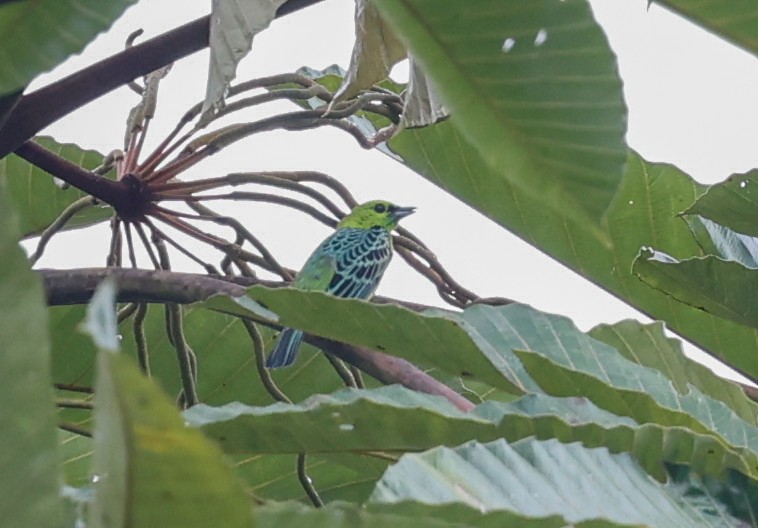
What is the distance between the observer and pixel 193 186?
4.65 feet

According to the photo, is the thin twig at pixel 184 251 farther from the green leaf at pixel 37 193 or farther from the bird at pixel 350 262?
the bird at pixel 350 262

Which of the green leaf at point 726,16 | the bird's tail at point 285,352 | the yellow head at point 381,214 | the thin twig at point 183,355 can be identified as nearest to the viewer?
the green leaf at point 726,16

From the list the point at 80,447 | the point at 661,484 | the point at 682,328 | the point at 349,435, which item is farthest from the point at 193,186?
the point at 682,328

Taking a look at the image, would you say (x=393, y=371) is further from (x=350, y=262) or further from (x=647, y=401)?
(x=350, y=262)

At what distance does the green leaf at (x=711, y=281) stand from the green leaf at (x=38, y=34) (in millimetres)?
919

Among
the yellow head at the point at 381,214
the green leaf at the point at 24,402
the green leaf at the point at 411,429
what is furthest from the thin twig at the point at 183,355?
the yellow head at the point at 381,214

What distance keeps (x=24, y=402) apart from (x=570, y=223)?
1711 mm

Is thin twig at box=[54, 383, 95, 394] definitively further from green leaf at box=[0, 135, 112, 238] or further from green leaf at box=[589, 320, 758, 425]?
green leaf at box=[589, 320, 758, 425]

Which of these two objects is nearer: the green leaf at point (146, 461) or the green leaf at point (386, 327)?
the green leaf at point (146, 461)

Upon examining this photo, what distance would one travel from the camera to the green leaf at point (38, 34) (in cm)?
67

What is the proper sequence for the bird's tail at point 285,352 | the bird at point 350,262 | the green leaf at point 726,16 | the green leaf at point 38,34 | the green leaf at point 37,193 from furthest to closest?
the bird at point 350,262 → the bird's tail at point 285,352 → the green leaf at point 37,193 → the green leaf at point 726,16 → the green leaf at point 38,34

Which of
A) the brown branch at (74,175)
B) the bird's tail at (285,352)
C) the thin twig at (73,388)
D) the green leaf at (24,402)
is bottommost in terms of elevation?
the green leaf at (24,402)

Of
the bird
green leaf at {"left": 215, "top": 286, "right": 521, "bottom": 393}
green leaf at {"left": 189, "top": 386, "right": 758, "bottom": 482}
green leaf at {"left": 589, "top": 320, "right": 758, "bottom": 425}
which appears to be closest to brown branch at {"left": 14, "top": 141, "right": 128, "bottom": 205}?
green leaf at {"left": 215, "top": 286, "right": 521, "bottom": 393}

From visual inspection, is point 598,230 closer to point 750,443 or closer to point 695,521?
point 695,521
